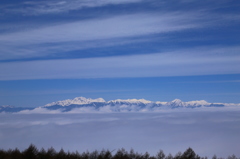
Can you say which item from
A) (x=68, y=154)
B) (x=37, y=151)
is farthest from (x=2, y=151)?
(x=68, y=154)

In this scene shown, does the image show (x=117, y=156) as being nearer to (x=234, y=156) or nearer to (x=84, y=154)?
(x=84, y=154)

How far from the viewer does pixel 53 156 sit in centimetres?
8488

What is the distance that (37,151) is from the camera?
85938mm

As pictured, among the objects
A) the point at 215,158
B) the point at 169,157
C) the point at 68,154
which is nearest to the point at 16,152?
the point at 68,154

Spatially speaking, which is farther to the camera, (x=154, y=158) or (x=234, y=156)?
(x=154, y=158)

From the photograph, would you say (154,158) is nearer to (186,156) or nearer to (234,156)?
(186,156)

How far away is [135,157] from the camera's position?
294ft

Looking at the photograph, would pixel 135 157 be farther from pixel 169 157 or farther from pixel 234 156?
pixel 234 156

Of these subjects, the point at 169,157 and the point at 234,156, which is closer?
the point at 234,156

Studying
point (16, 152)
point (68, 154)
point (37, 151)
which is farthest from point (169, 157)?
point (16, 152)

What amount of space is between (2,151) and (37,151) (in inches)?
434

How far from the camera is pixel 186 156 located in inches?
3386

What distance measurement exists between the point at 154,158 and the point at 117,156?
9928 mm

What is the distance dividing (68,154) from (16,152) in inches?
544
